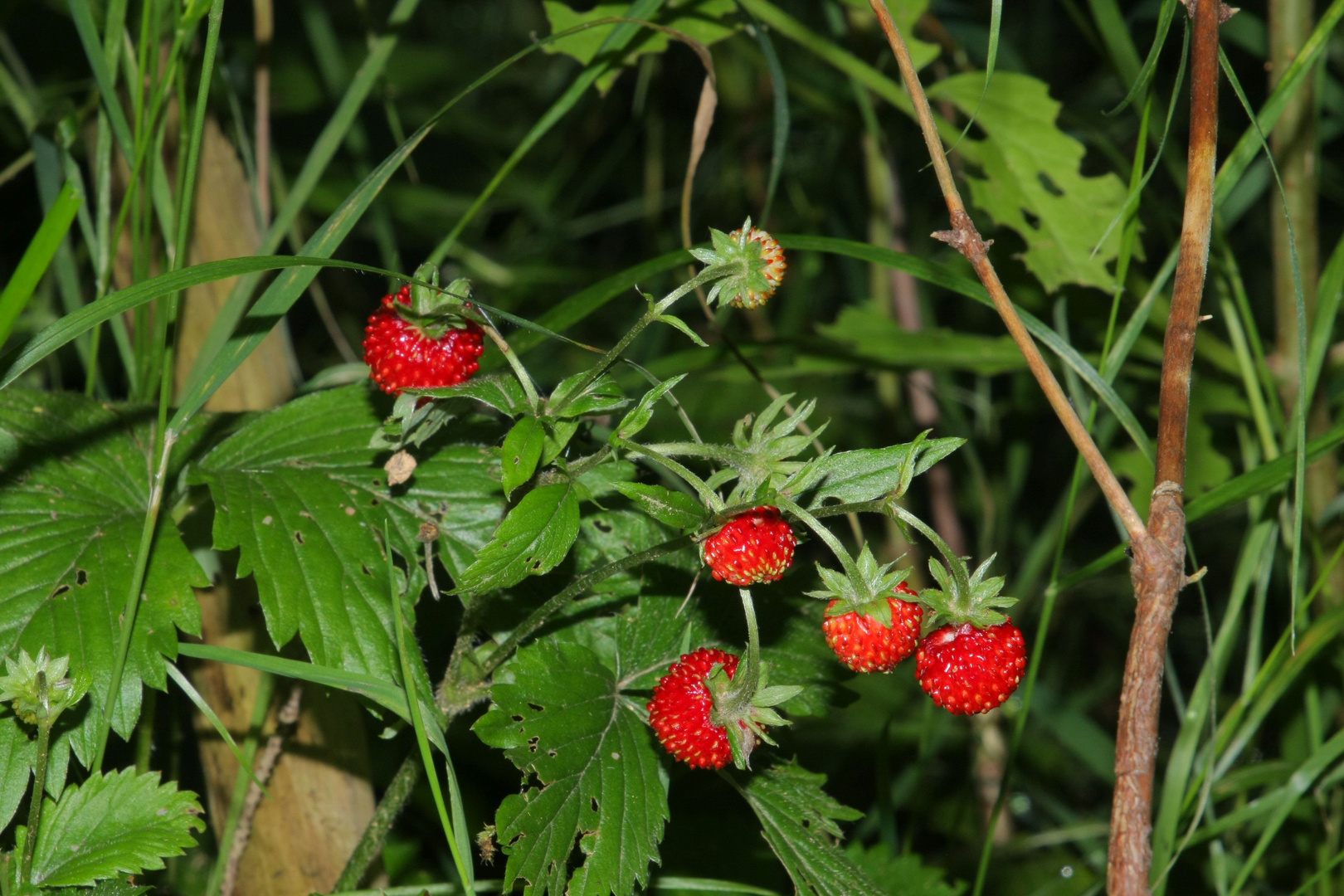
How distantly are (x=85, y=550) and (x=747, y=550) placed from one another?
0.55m

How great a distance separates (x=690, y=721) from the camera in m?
0.72

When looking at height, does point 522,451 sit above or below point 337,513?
above

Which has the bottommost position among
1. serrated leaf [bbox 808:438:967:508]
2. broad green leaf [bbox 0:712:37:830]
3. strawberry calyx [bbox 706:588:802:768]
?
broad green leaf [bbox 0:712:37:830]

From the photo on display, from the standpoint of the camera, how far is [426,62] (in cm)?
281

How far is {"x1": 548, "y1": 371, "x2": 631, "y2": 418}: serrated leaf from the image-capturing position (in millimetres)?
717

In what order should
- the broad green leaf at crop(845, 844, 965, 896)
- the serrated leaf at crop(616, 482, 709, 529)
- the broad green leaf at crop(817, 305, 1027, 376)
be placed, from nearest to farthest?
the serrated leaf at crop(616, 482, 709, 529) < the broad green leaf at crop(845, 844, 965, 896) < the broad green leaf at crop(817, 305, 1027, 376)

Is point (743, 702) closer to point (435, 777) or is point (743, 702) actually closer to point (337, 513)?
point (435, 777)

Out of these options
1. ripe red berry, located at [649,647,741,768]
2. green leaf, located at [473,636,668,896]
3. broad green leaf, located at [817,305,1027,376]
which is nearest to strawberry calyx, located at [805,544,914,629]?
ripe red berry, located at [649,647,741,768]

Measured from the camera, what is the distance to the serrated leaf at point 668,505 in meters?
0.65

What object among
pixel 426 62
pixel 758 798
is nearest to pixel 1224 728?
pixel 758 798

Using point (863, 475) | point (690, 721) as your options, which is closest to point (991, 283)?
point (863, 475)

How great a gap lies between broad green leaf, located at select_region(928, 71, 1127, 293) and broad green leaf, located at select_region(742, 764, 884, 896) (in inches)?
26.9

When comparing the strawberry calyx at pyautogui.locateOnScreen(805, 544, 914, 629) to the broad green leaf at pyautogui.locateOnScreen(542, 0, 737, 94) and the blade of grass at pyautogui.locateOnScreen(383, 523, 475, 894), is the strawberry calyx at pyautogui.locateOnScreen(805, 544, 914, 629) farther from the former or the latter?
the broad green leaf at pyautogui.locateOnScreen(542, 0, 737, 94)

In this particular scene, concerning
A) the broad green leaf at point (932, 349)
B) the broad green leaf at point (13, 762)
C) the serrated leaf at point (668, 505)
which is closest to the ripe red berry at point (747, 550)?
the serrated leaf at point (668, 505)
